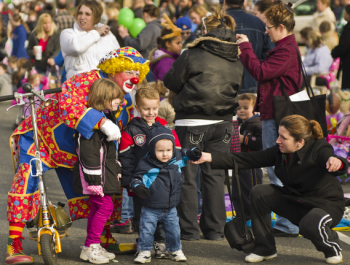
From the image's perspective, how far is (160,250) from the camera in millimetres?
4465

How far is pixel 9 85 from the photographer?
14180 millimetres

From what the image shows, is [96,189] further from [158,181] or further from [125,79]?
[125,79]

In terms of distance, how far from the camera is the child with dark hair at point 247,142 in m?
5.60

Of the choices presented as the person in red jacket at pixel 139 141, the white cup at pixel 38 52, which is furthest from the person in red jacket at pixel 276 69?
the white cup at pixel 38 52

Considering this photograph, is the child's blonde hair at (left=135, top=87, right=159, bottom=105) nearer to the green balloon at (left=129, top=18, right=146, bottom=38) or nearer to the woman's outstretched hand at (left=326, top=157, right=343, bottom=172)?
the woman's outstretched hand at (left=326, top=157, right=343, bottom=172)

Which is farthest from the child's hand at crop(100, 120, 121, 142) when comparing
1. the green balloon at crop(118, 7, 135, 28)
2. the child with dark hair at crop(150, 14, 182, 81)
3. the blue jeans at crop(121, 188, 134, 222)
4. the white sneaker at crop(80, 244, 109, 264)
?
the green balloon at crop(118, 7, 135, 28)

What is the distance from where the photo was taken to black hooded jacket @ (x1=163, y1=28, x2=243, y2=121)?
4.84 metres

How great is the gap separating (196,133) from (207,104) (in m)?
0.28

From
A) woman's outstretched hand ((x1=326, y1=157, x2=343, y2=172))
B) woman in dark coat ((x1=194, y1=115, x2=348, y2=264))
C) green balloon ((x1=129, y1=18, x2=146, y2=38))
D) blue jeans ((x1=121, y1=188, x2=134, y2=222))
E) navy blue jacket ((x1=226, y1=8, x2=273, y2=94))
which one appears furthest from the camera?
green balloon ((x1=129, y1=18, x2=146, y2=38))

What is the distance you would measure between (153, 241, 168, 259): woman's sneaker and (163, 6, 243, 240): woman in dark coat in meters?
0.52

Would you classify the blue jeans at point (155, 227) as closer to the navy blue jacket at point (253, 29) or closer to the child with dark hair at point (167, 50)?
the child with dark hair at point (167, 50)

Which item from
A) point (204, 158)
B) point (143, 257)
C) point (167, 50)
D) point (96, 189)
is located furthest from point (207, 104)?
point (167, 50)

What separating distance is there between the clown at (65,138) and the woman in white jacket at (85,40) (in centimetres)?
171

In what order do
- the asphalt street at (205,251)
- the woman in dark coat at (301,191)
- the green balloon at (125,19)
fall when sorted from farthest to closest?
the green balloon at (125,19), the asphalt street at (205,251), the woman in dark coat at (301,191)
